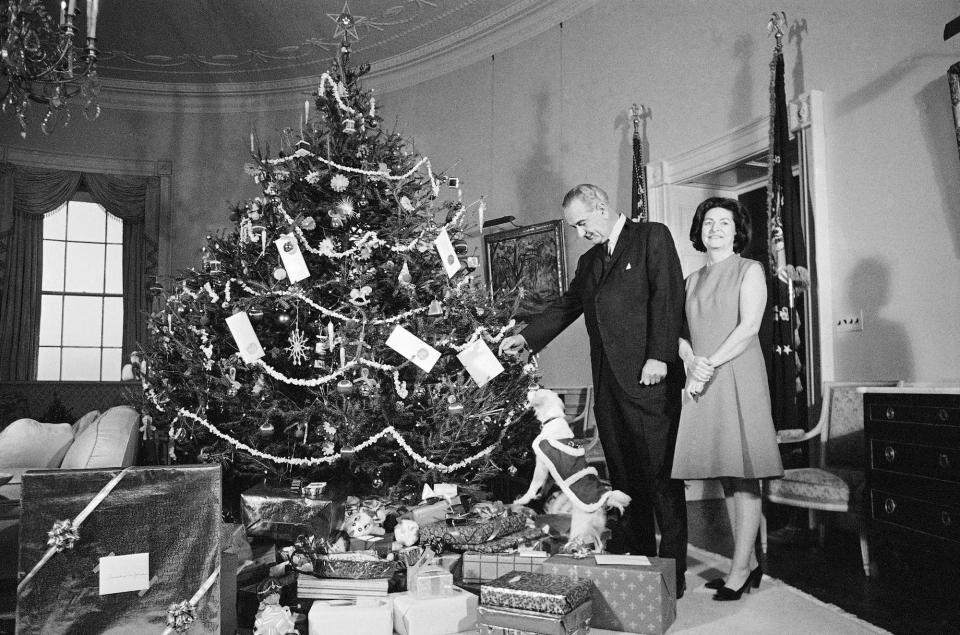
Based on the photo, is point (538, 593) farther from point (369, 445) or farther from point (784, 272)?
point (784, 272)

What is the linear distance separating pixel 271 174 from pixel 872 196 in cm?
346

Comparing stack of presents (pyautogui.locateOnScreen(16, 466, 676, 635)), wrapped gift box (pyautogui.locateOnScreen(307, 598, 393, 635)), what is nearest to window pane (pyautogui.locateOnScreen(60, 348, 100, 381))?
stack of presents (pyautogui.locateOnScreen(16, 466, 676, 635))

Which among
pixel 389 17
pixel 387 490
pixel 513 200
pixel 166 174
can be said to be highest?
pixel 389 17

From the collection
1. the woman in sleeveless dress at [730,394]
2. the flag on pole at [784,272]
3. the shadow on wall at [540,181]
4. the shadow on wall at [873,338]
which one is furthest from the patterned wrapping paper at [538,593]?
the shadow on wall at [540,181]

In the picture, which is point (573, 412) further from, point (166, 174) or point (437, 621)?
point (166, 174)

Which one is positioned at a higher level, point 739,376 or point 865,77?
point 865,77

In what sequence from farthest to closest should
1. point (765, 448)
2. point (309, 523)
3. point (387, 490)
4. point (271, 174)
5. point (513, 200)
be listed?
point (513, 200) < point (271, 174) < point (387, 490) < point (309, 523) < point (765, 448)

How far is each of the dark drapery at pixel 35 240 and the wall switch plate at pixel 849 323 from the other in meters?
7.17

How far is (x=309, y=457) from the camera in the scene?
378 centimetres

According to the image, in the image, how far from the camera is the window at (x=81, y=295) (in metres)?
8.54

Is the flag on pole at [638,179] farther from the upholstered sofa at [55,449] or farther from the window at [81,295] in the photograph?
the window at [81,295]

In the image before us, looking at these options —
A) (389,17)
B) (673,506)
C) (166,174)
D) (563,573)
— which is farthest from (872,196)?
(166,174)

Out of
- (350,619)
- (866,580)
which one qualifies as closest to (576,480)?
(350,619)

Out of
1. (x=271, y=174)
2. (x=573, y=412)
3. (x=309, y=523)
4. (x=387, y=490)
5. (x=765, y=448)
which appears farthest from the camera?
(x=573, y=412)
